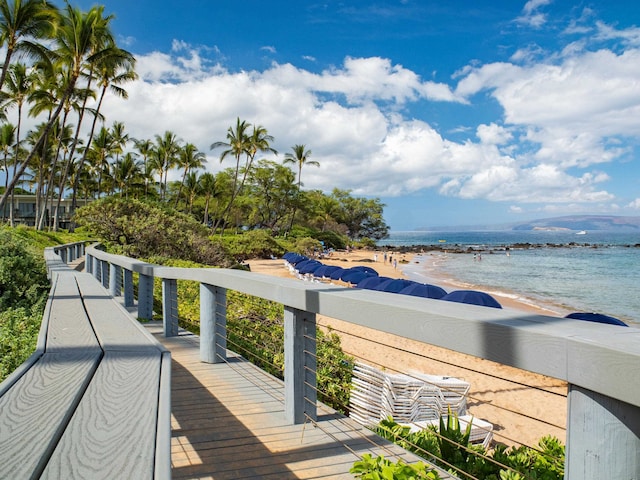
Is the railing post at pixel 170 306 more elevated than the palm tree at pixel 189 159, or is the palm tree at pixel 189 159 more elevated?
the palm tree at pixel 189 159

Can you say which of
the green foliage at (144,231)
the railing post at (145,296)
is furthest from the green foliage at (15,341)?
the green foliage at (144,231)

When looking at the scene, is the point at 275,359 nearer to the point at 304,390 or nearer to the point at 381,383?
the point at 381,383

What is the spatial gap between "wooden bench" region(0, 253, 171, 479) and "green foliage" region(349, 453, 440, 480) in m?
1.04

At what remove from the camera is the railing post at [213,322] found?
4.43 metres

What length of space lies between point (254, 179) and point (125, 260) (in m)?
54.4

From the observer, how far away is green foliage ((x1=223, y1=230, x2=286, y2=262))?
4116 cm

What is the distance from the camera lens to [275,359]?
21.6ft

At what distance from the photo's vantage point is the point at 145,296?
20.1 feet

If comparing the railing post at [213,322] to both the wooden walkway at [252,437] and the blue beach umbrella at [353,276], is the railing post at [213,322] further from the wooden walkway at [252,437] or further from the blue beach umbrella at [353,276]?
the blue beach umbrella at [353,276]

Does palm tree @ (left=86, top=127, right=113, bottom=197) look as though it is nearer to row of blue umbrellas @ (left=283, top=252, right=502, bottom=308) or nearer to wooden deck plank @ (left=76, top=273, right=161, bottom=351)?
row of blue umbrellas @ (left=283, top=252, right=502, bottom=308)

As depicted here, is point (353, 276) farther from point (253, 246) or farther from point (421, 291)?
point (253, 246)

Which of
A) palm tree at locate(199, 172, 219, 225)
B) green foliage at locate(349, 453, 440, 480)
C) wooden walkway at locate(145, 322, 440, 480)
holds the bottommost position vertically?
wooden walkway at locate(145, 322, 440, 480)

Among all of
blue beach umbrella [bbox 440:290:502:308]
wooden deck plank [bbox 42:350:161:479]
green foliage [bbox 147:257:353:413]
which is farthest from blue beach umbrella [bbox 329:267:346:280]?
wooden deck plank [bbox 42:350:161:479]

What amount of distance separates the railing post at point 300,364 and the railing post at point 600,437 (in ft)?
5.92
